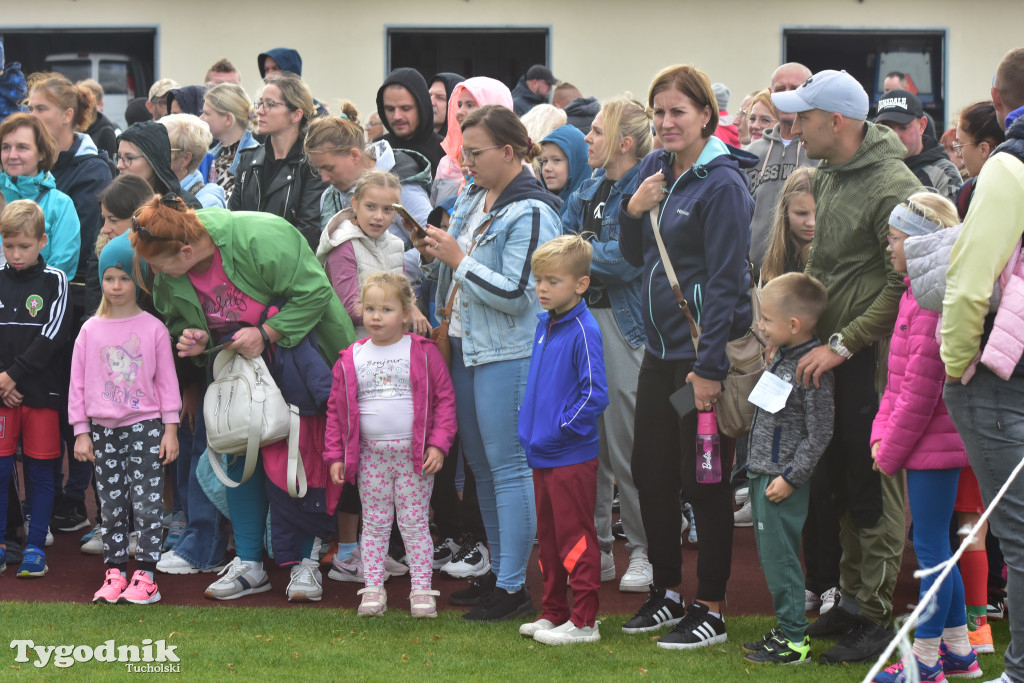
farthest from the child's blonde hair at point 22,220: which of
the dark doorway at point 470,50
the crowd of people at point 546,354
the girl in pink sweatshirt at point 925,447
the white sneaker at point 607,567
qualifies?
the dark doorway at point 470,50

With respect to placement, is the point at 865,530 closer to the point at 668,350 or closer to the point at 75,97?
the point at 668,350

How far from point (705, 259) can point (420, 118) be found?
2.72m

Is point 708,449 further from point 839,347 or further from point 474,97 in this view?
point 474,97

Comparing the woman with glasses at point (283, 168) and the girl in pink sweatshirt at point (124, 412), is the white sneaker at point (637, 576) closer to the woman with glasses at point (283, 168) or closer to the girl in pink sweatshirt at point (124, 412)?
the girl in pink sweatshirt at point (124, 412)

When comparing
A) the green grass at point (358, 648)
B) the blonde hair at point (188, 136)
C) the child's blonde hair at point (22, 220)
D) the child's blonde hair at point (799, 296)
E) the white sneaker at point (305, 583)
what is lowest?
the green grass at point (358, 648)

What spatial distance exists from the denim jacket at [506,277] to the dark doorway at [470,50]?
10392mm

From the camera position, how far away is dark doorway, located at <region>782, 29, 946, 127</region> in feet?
49.8

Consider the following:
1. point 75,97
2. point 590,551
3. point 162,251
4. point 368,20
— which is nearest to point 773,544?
point 590,551

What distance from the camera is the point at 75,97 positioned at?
737 centimetres

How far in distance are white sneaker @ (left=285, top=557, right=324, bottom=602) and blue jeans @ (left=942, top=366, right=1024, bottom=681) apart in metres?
3.06

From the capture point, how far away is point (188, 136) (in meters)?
6.90

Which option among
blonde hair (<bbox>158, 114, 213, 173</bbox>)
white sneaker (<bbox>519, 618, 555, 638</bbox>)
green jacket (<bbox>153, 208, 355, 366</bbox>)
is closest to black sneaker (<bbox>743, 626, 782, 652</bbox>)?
white sneaker (<bbox>519, 618, 555, 638</bbox>)

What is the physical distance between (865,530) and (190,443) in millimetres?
3538

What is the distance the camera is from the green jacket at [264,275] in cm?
531
